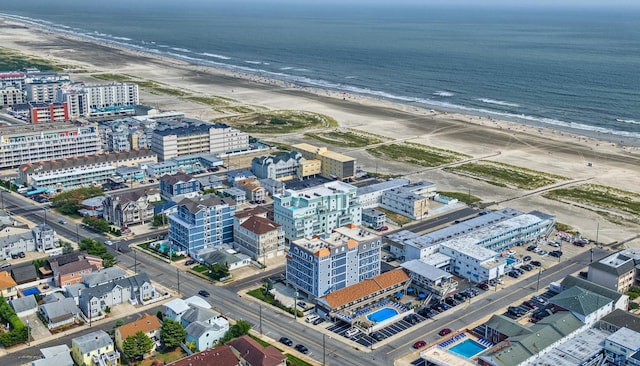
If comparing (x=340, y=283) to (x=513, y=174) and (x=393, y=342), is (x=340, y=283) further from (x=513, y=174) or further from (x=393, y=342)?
(x=513, y=174)

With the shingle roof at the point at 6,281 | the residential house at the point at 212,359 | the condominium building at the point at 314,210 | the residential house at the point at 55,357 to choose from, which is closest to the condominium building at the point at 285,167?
the condominium building at the point at 314,210

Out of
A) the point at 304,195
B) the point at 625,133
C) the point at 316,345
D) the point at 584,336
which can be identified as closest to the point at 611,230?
the point at 584,336

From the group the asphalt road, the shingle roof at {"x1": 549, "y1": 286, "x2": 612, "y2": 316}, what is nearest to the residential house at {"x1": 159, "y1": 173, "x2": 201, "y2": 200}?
the asphalt road

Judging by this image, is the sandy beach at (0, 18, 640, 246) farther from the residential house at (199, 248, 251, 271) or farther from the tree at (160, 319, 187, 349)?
the tree at (160, 319, 187, 349)

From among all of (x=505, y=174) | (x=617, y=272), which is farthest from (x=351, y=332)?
(x=505, y=174)

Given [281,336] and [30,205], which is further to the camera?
[30,205]

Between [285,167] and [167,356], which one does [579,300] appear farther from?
[285,167]
